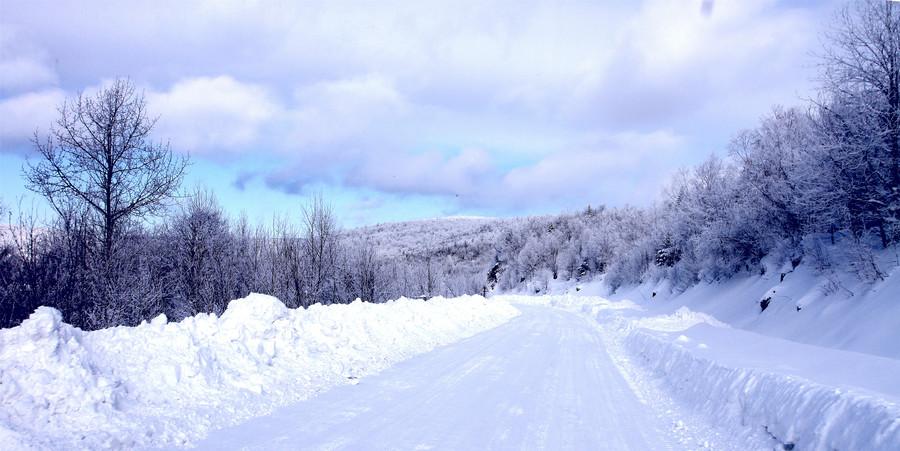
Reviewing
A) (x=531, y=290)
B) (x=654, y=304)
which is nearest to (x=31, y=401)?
(x=654, y=304)

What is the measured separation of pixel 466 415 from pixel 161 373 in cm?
474

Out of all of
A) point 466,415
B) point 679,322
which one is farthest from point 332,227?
point 466,415

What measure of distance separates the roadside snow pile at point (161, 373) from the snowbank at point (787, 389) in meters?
6.58

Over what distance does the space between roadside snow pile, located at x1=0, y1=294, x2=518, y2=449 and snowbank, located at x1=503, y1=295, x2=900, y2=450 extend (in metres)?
6.58

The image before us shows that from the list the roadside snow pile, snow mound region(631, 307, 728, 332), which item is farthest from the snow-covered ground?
snow mound region(631, 307, 728, 332)

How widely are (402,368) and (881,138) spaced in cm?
1613

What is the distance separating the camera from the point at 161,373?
8117 millimetres

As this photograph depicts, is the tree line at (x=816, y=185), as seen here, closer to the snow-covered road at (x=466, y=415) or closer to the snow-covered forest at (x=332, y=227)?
the snow-covered forest at (x=332, y=227)

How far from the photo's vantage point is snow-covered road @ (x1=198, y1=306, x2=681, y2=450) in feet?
21.7

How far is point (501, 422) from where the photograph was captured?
763cm

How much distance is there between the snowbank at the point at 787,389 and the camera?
5.79 meters

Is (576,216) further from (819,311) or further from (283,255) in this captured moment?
(819,311)

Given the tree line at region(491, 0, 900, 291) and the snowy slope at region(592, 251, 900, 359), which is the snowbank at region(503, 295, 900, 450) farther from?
the tree line at region(491, 0, 900, 291)

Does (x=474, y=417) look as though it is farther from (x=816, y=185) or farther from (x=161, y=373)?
(x=816, y=185)
